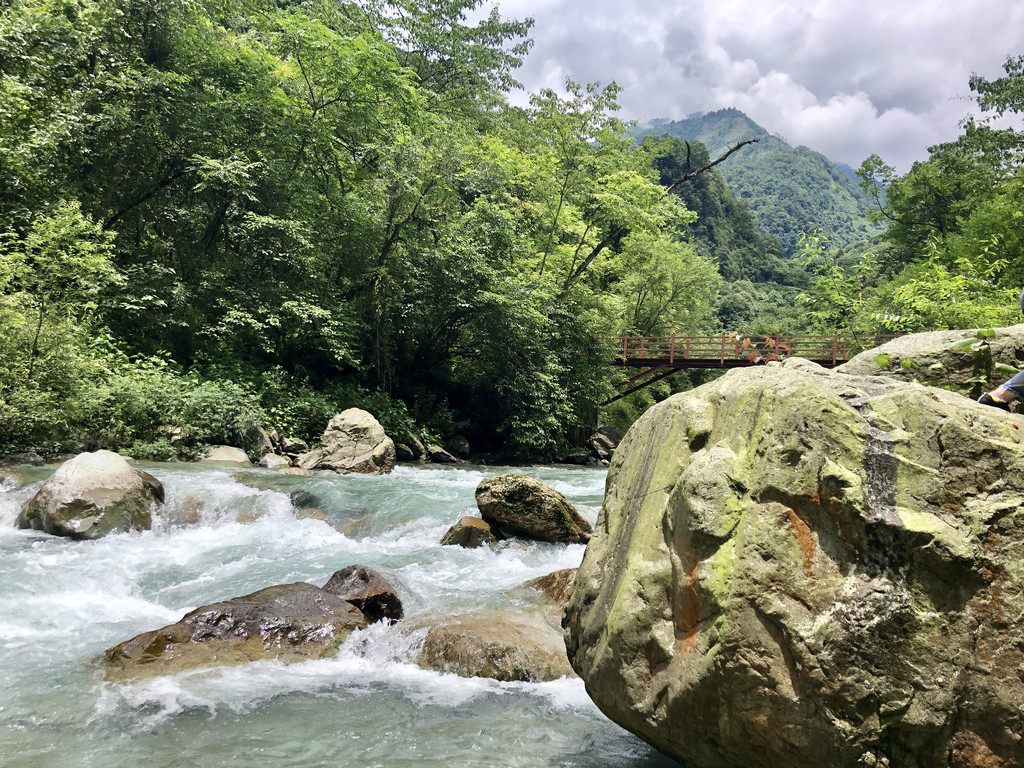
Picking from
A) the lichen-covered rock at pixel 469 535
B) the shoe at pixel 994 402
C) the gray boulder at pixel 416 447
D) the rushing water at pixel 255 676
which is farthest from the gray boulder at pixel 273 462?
the shoe at pixel 994 402

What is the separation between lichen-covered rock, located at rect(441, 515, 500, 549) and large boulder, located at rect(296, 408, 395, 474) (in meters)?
5.32

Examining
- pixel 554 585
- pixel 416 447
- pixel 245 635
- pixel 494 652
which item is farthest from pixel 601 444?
pixel 245 635

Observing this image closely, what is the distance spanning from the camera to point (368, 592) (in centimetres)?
598

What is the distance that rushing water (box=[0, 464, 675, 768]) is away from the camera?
12.2ft

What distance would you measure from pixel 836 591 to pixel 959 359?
2.51 meters

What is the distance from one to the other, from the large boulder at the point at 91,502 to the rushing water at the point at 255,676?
20 centimetres

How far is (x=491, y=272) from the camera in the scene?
61.3 feet

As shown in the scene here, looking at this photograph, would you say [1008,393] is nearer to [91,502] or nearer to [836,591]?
[836,591]

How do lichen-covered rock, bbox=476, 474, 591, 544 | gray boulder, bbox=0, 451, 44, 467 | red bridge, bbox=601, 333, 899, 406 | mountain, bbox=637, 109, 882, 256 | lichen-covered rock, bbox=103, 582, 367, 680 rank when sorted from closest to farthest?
lichen-covered rock, bbox=103, 582, 367, 680, lichen-covered rock, bbox=476, 474, 591, 544, gray boulder, bbox=0, 451, 44, 467, red bridge, bbox=601, 333, 899, 406, mountain, bbox=637, 109, 882, 256

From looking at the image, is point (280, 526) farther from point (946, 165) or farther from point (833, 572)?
point (946, 165)

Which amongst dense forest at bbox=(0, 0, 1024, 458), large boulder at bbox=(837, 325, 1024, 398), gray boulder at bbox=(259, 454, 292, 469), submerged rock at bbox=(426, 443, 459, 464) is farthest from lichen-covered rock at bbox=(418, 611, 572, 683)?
submerged rock at bbox=(426, 443, 459, 464)

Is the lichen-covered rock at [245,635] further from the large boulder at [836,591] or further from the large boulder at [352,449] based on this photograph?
the large boulder at [352,449]

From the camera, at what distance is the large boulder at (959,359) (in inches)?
155

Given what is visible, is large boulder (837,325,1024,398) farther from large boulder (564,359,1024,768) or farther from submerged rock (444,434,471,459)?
submerged rock (444,434,471,459)
